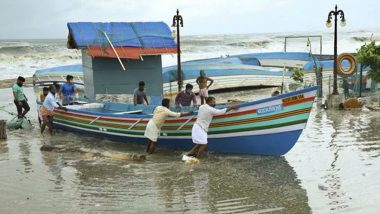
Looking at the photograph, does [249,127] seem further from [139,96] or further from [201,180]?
[139,96]

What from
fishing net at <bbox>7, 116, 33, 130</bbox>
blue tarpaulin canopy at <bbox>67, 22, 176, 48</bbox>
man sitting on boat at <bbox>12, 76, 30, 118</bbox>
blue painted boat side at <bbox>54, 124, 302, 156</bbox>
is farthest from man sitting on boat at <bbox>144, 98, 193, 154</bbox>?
man sitting on boat at <bbox>12, 76, 30, 118</bbox>

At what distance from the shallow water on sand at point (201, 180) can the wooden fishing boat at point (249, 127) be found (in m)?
0.25

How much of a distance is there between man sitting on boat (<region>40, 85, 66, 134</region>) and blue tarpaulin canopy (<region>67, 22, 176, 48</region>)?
2.22 meters

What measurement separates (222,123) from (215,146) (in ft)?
2.06

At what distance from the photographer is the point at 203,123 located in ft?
31.3

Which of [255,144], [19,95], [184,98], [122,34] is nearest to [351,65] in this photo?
[184,98]

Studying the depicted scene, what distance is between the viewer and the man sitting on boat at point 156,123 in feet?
33.1

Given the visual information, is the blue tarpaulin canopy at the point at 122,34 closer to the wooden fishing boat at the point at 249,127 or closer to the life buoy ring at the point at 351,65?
the wooden fishing boat at the point at 249,127

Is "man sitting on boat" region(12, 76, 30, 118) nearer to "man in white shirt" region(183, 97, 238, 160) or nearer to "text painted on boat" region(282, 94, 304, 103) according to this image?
"man in white shirt" region(183, 97, 238, 160)

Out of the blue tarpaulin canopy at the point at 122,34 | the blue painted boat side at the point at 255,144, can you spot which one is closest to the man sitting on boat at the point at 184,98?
the blue painted boat side at the point at 255,144

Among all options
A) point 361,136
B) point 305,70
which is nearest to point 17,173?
point 361,136

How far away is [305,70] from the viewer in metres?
23.1

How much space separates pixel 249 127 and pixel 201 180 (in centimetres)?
194

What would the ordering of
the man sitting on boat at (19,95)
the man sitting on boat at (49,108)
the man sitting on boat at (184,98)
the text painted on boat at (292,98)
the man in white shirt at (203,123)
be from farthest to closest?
the man sitting on boat at (19,95) < the man sitting on boat at (49,108) < the man sitting on boat at (184,98) < the man in white shirt at (203,123) < the text painted on boat at (292,98)
